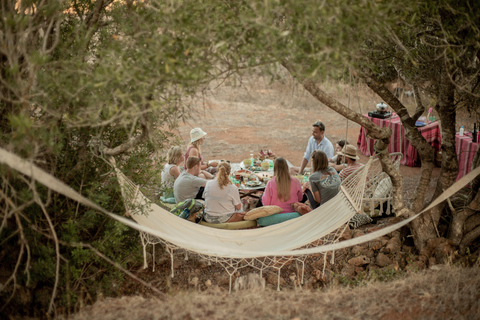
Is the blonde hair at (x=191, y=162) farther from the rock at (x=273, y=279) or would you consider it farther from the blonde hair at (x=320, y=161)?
the rock at (x=273, y=279)

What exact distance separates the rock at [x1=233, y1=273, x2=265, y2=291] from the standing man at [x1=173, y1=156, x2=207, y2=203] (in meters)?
1.20

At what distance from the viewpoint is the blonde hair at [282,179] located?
13.2ft

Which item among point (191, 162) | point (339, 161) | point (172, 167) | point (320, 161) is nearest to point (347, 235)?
point (320, 161)

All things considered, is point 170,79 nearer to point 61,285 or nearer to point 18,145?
point 18,145

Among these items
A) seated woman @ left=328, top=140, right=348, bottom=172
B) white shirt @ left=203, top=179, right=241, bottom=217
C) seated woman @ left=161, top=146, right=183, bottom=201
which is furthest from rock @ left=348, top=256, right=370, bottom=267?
seated woman @ left=161, top=146, right=183, bottom=201

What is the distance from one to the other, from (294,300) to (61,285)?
5.53 ft

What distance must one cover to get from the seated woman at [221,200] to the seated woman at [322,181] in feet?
2.71

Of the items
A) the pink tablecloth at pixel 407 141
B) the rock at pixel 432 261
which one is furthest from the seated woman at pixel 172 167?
the pink tablecloth at pixel 407 141

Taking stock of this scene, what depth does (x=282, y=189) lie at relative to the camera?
13.3 ft

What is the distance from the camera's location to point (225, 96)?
12672mm

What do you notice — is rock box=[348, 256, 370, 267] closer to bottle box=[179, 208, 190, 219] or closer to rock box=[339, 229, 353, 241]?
rock box=[339, 229, 353, 241]

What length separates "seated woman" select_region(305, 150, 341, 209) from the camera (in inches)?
166

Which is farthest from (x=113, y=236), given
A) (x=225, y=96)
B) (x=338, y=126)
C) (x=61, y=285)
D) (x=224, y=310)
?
(x=225, y=96)

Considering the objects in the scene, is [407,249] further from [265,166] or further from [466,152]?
[466,152]
